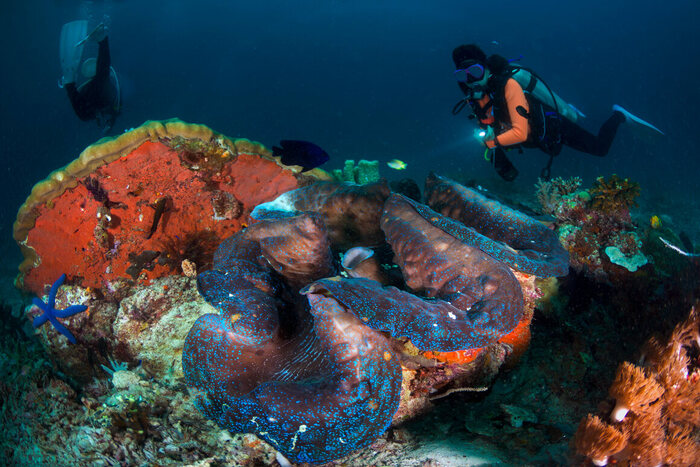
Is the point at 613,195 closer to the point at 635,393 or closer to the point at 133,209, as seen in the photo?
the point at 635,393

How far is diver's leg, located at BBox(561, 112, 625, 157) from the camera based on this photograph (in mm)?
7779

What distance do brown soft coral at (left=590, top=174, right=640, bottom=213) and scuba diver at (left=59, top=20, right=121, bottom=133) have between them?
12.4 m

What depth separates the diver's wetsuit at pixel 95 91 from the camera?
910cm

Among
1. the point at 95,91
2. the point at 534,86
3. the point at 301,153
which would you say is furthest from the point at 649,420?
the point at 95,91

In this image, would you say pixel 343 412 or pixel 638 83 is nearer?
pixel 343 412

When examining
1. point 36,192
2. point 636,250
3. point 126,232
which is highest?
point 36,192

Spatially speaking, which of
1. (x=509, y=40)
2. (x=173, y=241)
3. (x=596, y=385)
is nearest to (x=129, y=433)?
(x=173, y=241)

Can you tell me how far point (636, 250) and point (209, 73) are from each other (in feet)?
454

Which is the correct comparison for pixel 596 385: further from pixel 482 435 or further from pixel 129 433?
pixel 129 433

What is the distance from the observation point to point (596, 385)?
107 inches

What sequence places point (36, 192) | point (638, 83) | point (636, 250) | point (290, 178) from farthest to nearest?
point (638, 83)
point (290, 178)
point (36, 192)
point (636, 250)

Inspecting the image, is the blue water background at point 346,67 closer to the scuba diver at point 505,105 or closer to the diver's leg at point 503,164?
the scuba diver at point 505,105

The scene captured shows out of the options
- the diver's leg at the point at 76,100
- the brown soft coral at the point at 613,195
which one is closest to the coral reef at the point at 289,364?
the brown soft coral at the point at 613,195

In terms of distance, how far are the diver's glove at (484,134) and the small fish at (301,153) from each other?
421cm
